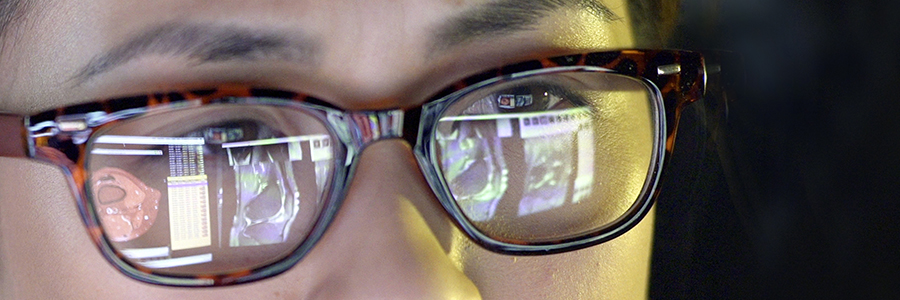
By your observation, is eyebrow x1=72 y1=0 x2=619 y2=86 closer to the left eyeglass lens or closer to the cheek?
the left eyeglass lens

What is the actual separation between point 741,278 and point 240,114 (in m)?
1.33

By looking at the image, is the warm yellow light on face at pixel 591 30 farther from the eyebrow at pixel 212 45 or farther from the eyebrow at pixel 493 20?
the eyebrow at pixel 212 45

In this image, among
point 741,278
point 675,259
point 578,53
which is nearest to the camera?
point 578,53

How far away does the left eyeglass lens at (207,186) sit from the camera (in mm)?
764

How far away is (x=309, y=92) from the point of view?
80 centimetres

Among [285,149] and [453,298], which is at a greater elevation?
[285,149]

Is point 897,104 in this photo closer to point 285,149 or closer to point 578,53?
point 578,53

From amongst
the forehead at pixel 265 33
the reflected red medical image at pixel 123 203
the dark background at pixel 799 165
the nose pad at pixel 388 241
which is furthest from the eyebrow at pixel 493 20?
the dark background at pixel 799 165

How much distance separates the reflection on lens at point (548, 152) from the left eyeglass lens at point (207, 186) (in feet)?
0.51

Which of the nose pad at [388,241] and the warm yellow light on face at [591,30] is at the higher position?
the warm yellow light on face at [591,30]

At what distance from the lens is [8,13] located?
857 mm

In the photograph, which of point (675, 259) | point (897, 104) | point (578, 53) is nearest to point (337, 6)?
point (578, 53)

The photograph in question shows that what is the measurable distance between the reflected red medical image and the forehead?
0.30 ft

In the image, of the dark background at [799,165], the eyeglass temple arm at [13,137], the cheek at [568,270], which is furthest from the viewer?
the dark background at [799,165]
